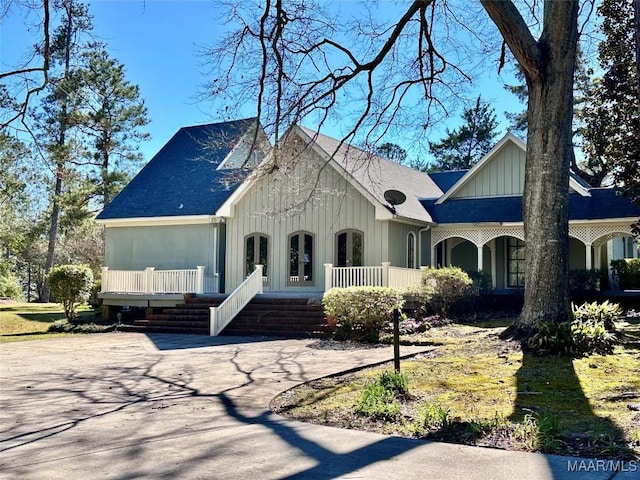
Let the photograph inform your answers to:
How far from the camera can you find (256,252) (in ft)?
71.9

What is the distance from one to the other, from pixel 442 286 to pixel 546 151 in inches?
255

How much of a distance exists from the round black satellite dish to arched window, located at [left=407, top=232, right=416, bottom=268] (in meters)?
1.31

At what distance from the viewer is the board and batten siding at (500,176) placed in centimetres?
2214

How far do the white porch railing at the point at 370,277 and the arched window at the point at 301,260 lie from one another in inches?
88.5

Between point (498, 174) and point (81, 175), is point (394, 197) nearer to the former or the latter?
point (498, 174)

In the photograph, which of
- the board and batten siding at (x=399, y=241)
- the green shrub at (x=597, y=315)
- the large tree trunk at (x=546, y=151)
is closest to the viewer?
the large tree trunk at (x=546, y=151)

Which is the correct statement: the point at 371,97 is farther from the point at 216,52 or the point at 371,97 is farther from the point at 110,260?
the point at 110,260

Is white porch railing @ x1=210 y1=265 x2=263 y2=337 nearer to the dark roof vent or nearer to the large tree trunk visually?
the dark roof vent

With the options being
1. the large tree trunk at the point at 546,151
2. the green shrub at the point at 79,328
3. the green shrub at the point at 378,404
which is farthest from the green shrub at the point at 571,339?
the green shrub at the point at 79,328

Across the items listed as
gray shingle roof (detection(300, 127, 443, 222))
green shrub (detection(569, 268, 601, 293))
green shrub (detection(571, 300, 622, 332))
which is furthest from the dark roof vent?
green shrub (detection(571, 300, 622, 332))

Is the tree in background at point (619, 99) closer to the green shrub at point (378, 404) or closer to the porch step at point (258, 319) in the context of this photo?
the porch step at point (258, 319)

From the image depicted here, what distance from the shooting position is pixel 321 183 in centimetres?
2106

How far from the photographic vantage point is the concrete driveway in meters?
4.58

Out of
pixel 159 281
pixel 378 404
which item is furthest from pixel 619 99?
pixel 159 281
